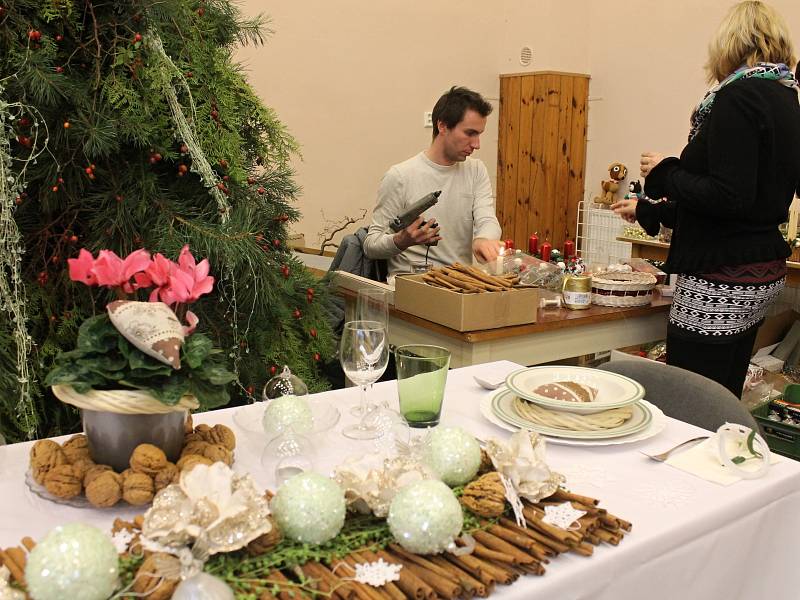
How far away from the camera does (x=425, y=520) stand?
0.78m

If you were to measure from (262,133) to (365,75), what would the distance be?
2967mm

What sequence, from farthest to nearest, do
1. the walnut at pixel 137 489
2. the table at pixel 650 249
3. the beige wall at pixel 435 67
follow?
the beige wall at pixel 435 67 < the table at pixel 650 249 < the walnut at pixel 137 489

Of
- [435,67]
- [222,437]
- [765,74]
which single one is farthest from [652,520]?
[435,67]

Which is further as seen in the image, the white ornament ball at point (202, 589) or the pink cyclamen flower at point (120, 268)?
the pink cyclamen flower at point (120, 268)

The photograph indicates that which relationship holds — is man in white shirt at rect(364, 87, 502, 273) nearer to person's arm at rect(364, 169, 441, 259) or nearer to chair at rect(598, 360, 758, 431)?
person's arm at rect(364, 169, 441, 259)

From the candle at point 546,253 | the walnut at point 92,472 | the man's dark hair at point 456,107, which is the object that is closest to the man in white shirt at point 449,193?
the man's dark hair at point 456,107

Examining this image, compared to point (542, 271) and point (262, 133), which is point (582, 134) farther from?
point (262, 133)

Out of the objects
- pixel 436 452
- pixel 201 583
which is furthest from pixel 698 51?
pixel 201 583

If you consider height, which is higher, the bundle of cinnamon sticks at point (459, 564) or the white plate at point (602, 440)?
the bundle of cinnamon sticks at point (459, 564)

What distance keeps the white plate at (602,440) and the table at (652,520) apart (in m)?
0.01

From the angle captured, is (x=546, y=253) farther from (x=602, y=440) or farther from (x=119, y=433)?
(x=119, y=433)

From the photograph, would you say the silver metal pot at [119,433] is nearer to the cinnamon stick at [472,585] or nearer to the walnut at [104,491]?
the walnut at [104,491]

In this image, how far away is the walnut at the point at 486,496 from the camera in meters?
0.87

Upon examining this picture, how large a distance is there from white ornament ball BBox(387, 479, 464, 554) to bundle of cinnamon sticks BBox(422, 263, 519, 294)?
1.39 m
